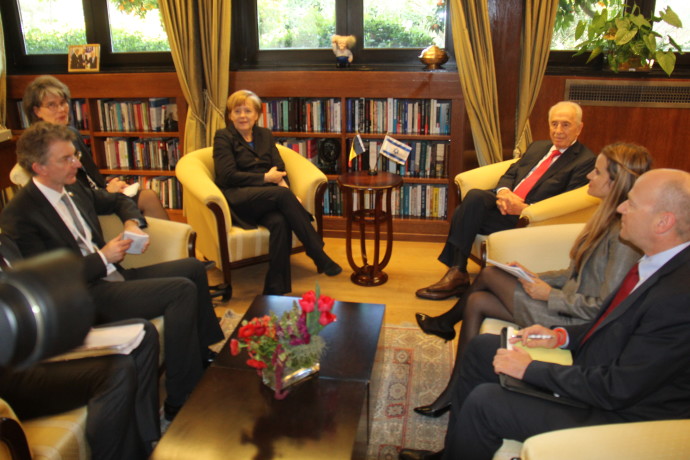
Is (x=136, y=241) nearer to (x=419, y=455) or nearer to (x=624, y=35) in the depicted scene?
(x=419, y=455)

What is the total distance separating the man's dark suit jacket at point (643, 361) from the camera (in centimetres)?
159

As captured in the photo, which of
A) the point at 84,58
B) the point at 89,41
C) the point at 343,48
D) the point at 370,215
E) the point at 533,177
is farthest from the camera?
the point at 89,41

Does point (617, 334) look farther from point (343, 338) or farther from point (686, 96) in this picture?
point (686, 96)

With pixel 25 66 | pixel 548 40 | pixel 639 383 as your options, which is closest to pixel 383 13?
pixel 548 40

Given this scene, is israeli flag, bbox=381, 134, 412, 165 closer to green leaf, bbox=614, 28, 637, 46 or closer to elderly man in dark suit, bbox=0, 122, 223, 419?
green leaf, bbox=614, 28, 637, 46

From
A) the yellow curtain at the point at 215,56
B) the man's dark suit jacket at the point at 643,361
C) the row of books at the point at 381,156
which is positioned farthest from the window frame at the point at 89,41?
the man's dark suit jacket at the point at 643,361

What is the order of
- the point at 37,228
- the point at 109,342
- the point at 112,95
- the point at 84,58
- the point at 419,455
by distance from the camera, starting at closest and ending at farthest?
the point at 109,342 → the point at 419,455 → the point at 37,228 → the point at 112,95 → the point at 84,58

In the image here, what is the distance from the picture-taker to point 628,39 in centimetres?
392

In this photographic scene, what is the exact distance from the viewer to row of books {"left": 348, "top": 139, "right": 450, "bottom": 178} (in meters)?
4.46

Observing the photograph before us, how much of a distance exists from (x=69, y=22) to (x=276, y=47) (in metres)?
1.79

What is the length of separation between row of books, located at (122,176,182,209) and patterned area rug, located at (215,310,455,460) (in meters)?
1.93

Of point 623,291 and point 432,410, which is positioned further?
point 432,410

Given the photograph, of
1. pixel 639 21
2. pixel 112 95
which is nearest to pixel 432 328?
pixel 639 21

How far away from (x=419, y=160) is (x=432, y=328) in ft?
5.68
